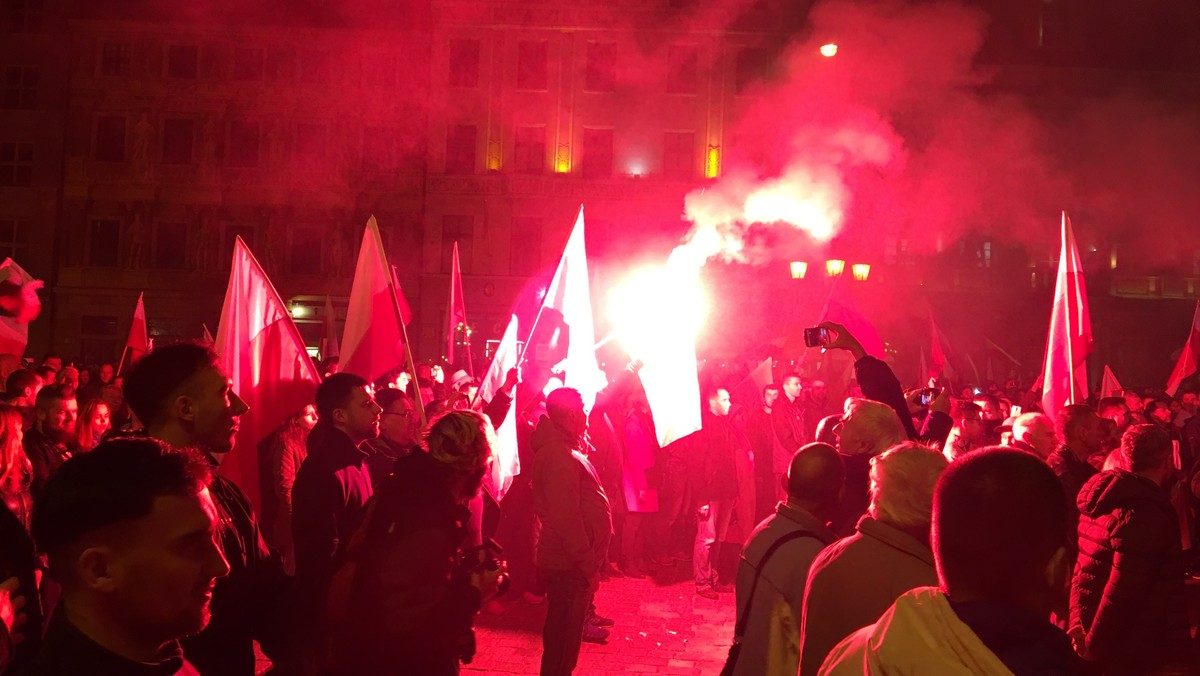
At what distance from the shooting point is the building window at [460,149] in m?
37.3

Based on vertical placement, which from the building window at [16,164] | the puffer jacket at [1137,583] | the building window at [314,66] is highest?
the building window at [314,66]

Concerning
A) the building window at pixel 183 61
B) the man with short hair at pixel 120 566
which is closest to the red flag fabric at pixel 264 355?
the man with short hair at pixel 120 566

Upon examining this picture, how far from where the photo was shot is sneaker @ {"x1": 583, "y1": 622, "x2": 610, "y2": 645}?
24.6 ft

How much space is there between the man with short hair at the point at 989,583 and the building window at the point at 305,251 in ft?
123

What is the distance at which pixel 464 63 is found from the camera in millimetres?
37375

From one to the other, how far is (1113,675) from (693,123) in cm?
3375

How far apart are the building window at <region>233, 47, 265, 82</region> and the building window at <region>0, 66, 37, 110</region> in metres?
8.26

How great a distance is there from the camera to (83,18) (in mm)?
37156

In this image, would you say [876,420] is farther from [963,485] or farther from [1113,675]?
[963,485]

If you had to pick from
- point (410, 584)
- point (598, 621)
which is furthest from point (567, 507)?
point (410, 584)

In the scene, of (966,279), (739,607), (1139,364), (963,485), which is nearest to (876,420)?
(739,607)

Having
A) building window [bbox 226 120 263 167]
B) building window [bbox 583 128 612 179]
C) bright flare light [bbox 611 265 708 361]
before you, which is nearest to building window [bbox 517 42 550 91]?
building window [bbox 583 128 612 179]

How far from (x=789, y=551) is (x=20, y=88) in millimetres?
43081

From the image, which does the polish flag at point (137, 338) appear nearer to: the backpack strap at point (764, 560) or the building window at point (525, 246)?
the backpack strap at point (764, 560)
